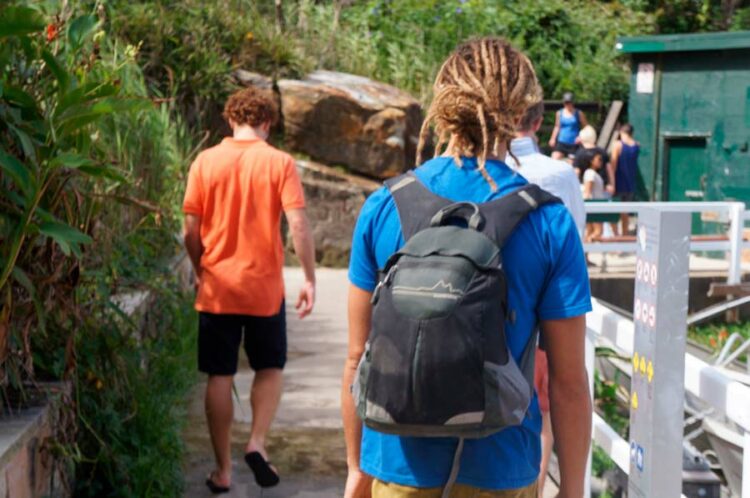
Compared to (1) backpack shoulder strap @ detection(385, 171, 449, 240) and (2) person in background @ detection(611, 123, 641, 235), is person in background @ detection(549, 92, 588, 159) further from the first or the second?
(1) backpack shoulder strap @ detection(385, 171, 449, 240)

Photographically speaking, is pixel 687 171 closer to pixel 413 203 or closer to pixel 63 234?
pixel 63 234

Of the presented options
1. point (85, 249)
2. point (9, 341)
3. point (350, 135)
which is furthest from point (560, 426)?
point (350, 135)

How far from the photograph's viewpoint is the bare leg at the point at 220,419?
19.6ft

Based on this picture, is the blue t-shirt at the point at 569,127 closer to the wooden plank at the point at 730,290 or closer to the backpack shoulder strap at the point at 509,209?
the wooden plank at the point at 730,290

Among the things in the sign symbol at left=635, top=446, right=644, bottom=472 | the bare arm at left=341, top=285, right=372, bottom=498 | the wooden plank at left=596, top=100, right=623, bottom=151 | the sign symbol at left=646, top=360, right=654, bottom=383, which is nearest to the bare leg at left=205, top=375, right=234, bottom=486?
the bare arm at left=341, top=285, right=372, bottom=498

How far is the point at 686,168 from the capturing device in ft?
60.3

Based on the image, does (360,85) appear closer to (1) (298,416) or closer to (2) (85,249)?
(1) (298,416)

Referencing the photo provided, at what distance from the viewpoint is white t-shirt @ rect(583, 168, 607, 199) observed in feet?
Answer: 53.2

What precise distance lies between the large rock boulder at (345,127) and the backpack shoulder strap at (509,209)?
12384 millimetres

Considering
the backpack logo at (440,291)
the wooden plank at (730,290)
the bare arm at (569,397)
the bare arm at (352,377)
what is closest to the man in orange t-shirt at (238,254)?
the bare arm at (352,377)

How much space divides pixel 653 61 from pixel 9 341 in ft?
51.5

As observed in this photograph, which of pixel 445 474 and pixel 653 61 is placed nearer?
pixel 445 474

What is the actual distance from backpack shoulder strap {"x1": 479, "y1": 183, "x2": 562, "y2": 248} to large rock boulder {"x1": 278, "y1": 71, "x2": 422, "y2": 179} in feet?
40.6

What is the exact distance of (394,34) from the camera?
19.6m
